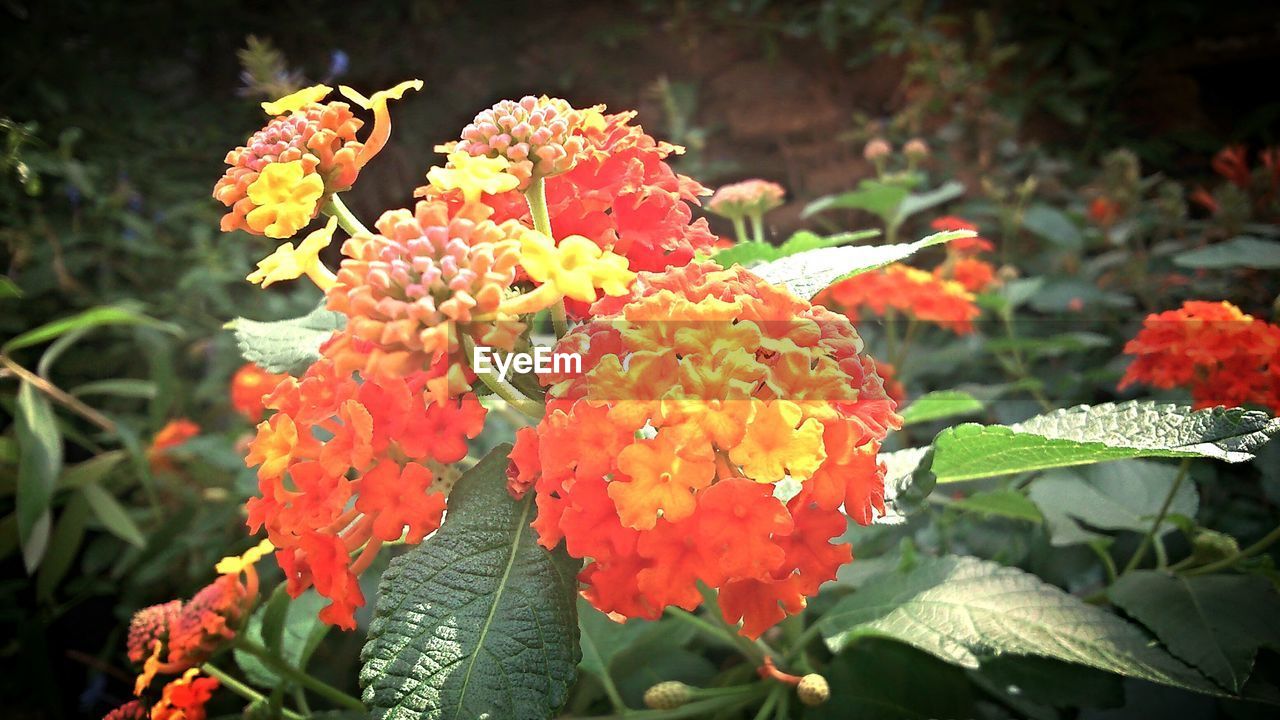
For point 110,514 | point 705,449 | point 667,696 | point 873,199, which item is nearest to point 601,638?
point 667,696

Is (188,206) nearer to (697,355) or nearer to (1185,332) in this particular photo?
(697,355)

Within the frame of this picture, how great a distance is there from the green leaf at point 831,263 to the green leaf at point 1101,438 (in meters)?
0.10

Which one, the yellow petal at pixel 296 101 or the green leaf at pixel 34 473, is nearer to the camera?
the yellow petal at pixel 296 101

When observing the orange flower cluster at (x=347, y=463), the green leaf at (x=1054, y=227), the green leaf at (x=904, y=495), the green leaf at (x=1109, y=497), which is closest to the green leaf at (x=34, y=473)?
the orange flower cluster at (x=347, y=463)

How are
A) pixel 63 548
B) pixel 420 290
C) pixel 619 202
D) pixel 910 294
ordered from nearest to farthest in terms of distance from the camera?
pixel 420 290 < pixel 619 202 < pixel 910 294 < pixel 63 548

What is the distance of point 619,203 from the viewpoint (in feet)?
1.36

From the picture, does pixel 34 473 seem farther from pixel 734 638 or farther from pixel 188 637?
pixel 734 638

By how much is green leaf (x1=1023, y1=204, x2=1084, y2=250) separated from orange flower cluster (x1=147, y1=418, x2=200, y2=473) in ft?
→ 4.29

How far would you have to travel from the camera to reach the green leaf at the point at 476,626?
1.07 feet

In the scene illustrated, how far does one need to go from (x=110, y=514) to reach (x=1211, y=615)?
114 centimetres

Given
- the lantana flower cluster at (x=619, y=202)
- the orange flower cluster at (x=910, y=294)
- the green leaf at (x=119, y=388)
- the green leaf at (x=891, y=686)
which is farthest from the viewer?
the green leaf at (x=119, y=388)

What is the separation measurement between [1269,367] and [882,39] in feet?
4.18

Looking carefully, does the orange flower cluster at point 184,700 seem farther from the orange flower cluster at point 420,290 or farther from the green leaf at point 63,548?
the green leaf at point 63,548

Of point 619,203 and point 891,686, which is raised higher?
point 619,203
